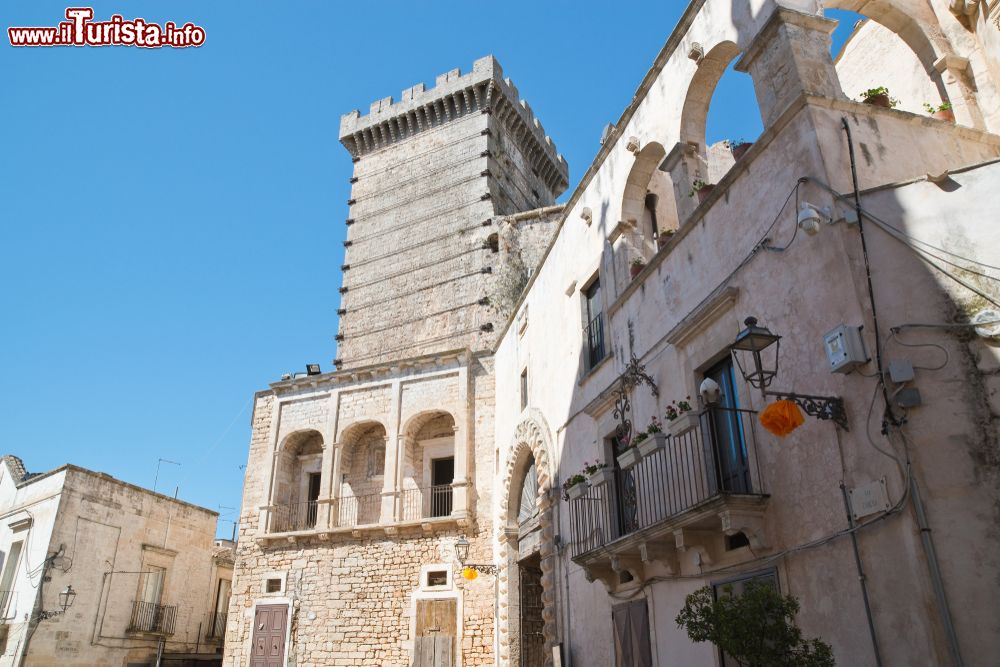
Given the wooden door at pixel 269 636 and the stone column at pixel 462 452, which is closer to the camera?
the stone column at pixel 462 452

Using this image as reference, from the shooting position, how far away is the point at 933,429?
588 centimetres

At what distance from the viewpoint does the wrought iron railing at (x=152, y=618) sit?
23.4 m

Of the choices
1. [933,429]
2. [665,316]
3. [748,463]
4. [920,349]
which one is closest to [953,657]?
[933,429]

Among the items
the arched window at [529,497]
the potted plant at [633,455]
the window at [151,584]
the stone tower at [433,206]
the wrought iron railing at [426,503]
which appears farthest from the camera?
the stone tower at [433,206]

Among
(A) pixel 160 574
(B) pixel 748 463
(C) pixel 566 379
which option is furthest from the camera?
(A) pixel 160 574

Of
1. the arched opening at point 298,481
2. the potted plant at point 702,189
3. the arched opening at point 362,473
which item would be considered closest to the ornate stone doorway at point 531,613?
the arched opening at point 362,473

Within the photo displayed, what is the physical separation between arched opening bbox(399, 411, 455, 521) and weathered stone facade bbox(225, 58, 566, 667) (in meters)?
0.05

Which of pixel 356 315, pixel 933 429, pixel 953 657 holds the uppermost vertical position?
pixel 356 315

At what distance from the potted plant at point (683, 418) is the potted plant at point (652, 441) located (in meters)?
0.20

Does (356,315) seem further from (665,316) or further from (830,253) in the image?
(830,253)

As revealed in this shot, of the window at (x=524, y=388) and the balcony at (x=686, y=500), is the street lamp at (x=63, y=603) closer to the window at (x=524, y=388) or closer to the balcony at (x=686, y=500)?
the window at (x=524, y=388)

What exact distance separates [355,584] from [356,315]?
13738 millimetres

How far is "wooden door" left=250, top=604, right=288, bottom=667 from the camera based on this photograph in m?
19.2

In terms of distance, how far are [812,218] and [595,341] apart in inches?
249
